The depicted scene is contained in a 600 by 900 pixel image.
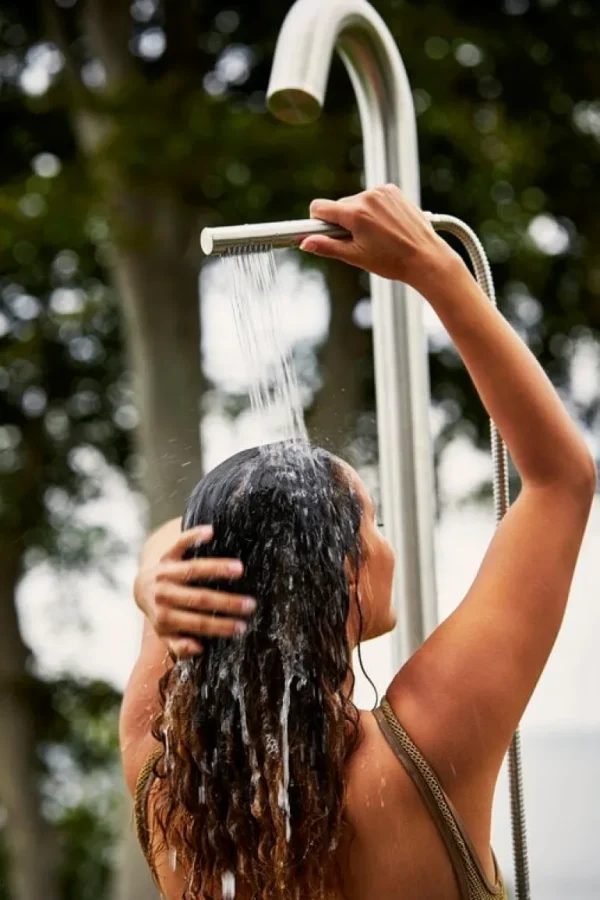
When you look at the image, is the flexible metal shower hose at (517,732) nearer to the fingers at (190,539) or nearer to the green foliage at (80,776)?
the fingers at (190,539)

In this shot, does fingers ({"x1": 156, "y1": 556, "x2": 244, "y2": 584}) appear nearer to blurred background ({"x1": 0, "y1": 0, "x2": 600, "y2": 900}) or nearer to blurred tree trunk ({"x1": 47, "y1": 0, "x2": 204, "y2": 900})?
blurred background ({"x1": 0, "y1": 0, "x2": 600, "y2": 900})

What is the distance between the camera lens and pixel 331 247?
37.1 inches

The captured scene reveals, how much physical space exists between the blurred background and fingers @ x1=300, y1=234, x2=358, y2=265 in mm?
2405

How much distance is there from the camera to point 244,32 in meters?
4.88

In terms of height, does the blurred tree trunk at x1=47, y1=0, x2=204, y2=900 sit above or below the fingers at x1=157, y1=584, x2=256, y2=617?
above

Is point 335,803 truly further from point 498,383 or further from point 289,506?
point 498,383

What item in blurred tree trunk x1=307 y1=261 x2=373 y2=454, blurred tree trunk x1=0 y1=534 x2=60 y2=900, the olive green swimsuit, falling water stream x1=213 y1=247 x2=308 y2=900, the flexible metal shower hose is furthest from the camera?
blurred tree trunk x1=0 y1=534 x2=60 y2=900

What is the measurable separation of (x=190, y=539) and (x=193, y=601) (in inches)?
1.7

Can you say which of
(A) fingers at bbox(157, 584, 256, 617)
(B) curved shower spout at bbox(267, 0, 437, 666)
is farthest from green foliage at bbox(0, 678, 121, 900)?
(A) fingers at bbox(157, 584, 256, 617)

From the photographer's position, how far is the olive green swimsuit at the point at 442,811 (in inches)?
35.6

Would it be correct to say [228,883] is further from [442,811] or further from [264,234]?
[264,234]

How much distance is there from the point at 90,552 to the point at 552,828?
2633mm

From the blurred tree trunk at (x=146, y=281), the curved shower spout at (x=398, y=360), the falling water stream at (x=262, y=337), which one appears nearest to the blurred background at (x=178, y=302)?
the blurred tree trunk at (x=146, y=281)

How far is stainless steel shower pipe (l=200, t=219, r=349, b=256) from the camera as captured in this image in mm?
950
